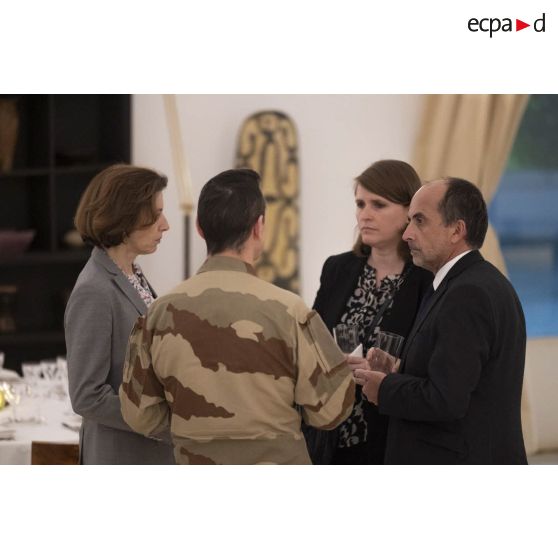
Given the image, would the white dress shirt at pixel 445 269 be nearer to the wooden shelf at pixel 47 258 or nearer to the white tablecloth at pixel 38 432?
the white tablecloth at pixel 38 432

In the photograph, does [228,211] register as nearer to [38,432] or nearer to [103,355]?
[103,355]

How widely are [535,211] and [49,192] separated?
3.00 metres

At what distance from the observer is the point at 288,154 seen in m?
5.66

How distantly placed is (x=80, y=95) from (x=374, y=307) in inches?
135

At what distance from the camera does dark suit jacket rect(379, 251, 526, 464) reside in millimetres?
2133

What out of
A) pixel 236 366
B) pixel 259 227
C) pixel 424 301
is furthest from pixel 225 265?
pixel 424 301

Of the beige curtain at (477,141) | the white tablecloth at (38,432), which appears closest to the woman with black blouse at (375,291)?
the white tablecloth at (38,432)

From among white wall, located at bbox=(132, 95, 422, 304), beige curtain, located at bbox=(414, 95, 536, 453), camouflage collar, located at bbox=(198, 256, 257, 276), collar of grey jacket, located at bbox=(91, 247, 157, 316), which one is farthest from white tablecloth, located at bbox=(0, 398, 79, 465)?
beige curtain, located at bbox=(414, 95, 536, 453)

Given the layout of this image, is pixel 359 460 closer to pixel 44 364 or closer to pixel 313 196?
pixel 44 364

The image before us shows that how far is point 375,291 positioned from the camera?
2.74 metres
